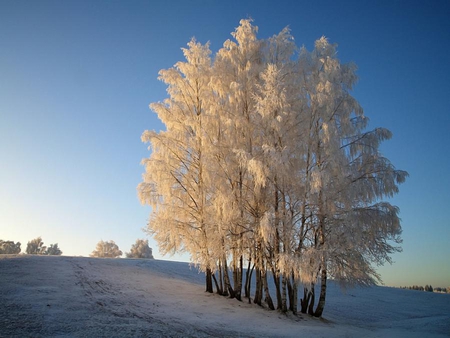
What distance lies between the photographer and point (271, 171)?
14.6 metres

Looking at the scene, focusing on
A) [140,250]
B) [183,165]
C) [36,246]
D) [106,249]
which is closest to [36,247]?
[36,246]

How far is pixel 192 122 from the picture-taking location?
1711 cm

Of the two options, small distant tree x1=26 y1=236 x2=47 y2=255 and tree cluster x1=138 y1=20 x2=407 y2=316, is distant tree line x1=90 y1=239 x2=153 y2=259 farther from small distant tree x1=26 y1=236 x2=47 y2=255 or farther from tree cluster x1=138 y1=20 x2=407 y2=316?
tree cluster x1=138 y1=20 x2=407 y2=316

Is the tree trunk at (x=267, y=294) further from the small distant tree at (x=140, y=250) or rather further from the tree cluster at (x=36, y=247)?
the tree cluster at (x=36, y=247)

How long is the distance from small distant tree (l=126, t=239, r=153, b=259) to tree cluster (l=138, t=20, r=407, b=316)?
50.8 m

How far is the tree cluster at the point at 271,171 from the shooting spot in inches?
567

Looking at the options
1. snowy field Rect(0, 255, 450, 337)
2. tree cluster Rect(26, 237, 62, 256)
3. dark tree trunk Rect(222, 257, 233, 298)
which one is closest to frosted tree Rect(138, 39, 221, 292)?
dark tree trunk Rect(222, 257, 233, 298)

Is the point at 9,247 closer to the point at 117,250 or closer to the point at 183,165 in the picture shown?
the point at 117,250

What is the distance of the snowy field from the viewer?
27.4 ft

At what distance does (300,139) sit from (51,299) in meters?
12.7

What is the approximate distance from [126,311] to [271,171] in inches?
331

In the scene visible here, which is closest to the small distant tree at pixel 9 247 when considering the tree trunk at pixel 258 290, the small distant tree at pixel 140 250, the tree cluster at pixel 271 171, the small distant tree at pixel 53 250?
the small distant tree at pixel 53 250

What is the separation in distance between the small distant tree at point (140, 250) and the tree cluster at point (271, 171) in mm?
50834

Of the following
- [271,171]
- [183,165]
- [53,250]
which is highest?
[183,165]
